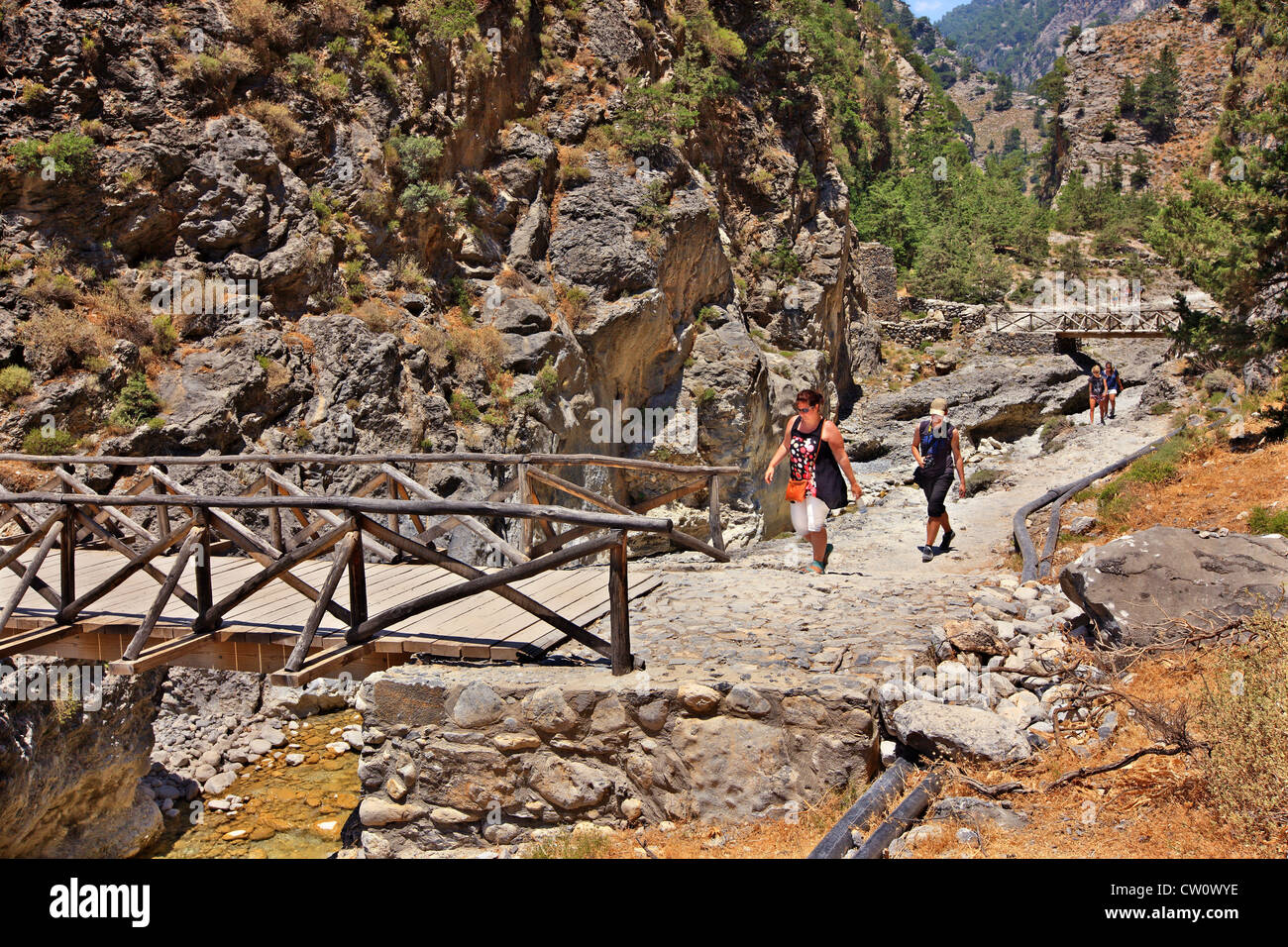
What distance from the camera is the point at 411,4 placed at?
14297 mm

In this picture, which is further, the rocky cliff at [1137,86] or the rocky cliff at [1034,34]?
the rocky cliff at [1034,34]

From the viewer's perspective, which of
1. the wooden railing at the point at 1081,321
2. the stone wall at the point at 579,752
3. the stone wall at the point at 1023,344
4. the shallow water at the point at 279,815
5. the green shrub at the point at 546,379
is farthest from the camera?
the stone wall at the point at 1023,344

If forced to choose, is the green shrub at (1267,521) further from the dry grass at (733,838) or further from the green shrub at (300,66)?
the green shrub at (300,66)

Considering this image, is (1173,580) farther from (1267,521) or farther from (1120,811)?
(1267,521)

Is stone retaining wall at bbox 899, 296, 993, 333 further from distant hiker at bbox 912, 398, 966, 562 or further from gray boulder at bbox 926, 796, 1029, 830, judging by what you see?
gray boulder at bbox 926, 796, 1029, 830

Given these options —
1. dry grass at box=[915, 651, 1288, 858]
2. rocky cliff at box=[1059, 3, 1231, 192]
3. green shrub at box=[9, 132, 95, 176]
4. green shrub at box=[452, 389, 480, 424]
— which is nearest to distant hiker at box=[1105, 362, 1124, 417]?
green shrub at box=[452, 389, 480, 424]

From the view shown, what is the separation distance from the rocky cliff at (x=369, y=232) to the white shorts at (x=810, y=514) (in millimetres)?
5803

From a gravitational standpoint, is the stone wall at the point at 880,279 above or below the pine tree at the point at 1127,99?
below

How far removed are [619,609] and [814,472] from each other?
11.3ft

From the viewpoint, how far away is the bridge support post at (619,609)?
4254 mm

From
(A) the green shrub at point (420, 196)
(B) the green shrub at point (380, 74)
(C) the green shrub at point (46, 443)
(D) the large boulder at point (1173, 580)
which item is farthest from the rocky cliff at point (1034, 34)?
(C) the green shrub at point (46, 443)

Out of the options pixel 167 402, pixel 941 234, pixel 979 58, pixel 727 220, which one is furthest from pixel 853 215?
pixel 979 58
